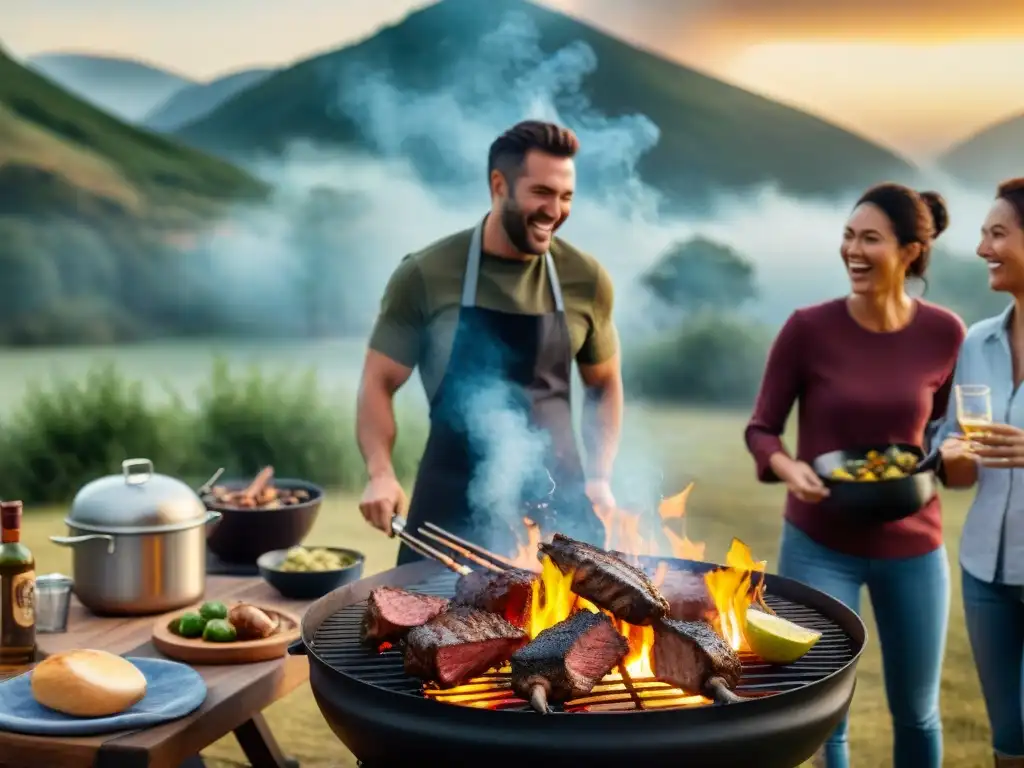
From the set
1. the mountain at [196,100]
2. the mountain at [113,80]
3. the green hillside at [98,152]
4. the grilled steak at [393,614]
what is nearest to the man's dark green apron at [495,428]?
the grilled steak at [393,614]

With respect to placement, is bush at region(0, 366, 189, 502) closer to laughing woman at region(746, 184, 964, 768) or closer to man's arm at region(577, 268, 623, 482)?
man's arm at region(577, 268, 623, 482)

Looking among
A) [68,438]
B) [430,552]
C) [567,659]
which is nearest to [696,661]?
[567,659]

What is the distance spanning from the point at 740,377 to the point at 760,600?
10.7m

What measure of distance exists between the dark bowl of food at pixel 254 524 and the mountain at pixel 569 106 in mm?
11439

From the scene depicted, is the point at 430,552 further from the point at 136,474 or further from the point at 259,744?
the point at 259,744

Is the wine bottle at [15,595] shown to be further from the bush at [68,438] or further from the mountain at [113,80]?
the mountain at [113,80]

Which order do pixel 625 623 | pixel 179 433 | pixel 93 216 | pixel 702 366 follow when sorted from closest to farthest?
pixel 625 623
pixel 179 433
pixel 93 216
pixel 702 366

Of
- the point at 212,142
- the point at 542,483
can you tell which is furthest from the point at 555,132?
the point at 212,142

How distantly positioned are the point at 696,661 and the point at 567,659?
26cm

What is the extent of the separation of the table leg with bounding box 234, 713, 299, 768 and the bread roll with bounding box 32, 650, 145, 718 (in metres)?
1.61

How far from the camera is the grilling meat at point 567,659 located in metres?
2.07

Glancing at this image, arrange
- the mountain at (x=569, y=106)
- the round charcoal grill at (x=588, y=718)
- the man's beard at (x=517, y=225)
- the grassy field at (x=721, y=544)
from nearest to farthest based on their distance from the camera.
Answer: the round charcoal grill at (x=588, y=718)
the man's beard at (x=517, y=225)
the grassy field at (x=721, y=544)
the mountain at (x=569, y=106)

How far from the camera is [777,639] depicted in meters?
2.29

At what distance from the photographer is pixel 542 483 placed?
11.6 ft
